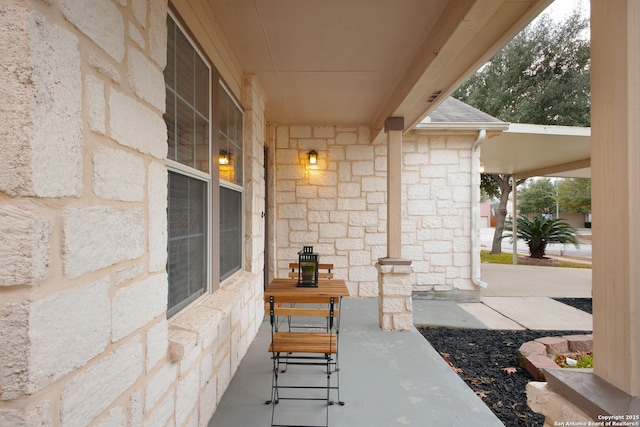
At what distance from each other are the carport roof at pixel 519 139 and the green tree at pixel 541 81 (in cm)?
443

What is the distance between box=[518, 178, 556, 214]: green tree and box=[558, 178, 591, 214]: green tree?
0.66 metres

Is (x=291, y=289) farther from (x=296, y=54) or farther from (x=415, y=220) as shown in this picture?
(x=415, y=220)

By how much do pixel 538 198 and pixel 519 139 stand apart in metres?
22.2

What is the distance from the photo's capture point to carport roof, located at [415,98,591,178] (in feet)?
16.5

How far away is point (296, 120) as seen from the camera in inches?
197

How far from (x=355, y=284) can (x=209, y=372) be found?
3.42 metres

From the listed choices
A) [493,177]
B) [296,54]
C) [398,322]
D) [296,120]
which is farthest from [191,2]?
[493,177]

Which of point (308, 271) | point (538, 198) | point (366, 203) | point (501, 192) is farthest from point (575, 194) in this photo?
point (308, 271)

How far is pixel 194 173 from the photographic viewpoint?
205 cm

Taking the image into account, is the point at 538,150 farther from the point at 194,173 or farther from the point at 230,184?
the point at 194,173

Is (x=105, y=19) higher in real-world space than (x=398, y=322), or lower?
higher

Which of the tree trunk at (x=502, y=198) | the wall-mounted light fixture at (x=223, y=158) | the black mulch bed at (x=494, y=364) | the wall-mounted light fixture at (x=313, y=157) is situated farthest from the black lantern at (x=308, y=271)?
the tree trunk at (x=502, y=198)

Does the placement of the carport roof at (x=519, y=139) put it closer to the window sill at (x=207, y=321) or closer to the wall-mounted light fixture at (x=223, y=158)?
the wall-mounted light fixture at (x=223, y=158)

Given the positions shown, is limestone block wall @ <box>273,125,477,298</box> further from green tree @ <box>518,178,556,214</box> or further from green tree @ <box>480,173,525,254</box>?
green tree @ <box>518,178,556,214</box>
